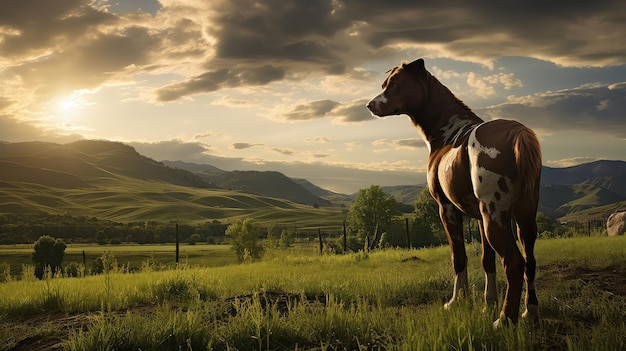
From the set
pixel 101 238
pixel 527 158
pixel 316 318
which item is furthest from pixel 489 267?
pixel 101 238

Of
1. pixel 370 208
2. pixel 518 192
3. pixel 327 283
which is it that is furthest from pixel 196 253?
pixel 518 192

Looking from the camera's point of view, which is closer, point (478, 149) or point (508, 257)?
point (508, 257)

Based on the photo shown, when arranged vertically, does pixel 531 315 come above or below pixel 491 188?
below

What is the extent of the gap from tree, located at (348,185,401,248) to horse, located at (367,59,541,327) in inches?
2166

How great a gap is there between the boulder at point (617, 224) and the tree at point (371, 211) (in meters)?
30.3

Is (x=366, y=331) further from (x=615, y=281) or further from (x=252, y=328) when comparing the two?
(x=615, y=281)

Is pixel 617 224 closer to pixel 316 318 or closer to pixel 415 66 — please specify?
pixel 415 66

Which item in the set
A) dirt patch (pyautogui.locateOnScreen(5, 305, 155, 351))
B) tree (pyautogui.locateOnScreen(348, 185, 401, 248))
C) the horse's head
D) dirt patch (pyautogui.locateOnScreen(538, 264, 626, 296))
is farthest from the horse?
tree (pyautogui.locateOnScreen(348, 185, 401, 248))

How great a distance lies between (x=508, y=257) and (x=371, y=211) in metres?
57.7

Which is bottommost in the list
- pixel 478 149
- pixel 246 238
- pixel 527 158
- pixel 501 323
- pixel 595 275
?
pixel 246 238

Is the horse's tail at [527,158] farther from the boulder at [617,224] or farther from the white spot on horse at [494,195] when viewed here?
the boulder at [617,224]

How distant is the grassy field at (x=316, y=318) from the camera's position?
14.5ft

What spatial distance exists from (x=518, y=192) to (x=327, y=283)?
5258 mm

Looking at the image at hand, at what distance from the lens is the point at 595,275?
10.1 metres
